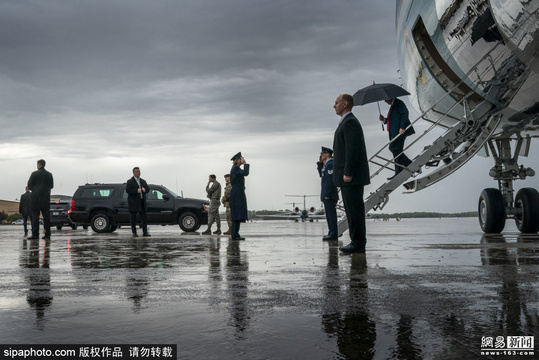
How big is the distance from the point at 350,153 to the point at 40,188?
9494mm

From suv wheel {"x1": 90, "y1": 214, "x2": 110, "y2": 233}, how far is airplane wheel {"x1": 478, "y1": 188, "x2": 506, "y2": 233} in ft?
41.9

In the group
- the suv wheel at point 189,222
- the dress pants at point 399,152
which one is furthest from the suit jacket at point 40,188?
the dress pants at point 399,152

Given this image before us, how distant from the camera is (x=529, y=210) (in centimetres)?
1257

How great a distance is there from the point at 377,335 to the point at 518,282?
6.81 feet

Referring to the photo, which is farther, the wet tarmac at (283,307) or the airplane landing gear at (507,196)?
the airplane landing gear at (507,196)

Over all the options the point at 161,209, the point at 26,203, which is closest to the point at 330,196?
the point at 161,209

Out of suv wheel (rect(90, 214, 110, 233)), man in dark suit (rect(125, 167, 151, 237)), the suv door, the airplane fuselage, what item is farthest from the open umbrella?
suv wheel (rect(90, 214, 110, 233))

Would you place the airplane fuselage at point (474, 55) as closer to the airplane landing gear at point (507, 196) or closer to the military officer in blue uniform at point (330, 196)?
the airplane landing gear at point (507, 196)

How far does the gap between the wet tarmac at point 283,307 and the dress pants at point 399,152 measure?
217 inches

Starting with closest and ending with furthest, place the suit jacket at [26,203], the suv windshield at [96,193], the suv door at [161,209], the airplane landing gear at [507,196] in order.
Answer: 1. the airplane landing gear at [507,196]
2. the suv door at [161,209]
3. the suv windshield at [96,193]
4. the suit jacket at [26,203]

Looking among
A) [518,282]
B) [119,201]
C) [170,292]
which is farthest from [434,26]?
[119,201]

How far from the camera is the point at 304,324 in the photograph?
270 centimetres

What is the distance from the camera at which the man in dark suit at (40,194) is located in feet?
44.0

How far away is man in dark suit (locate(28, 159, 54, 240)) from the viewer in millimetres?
13422
